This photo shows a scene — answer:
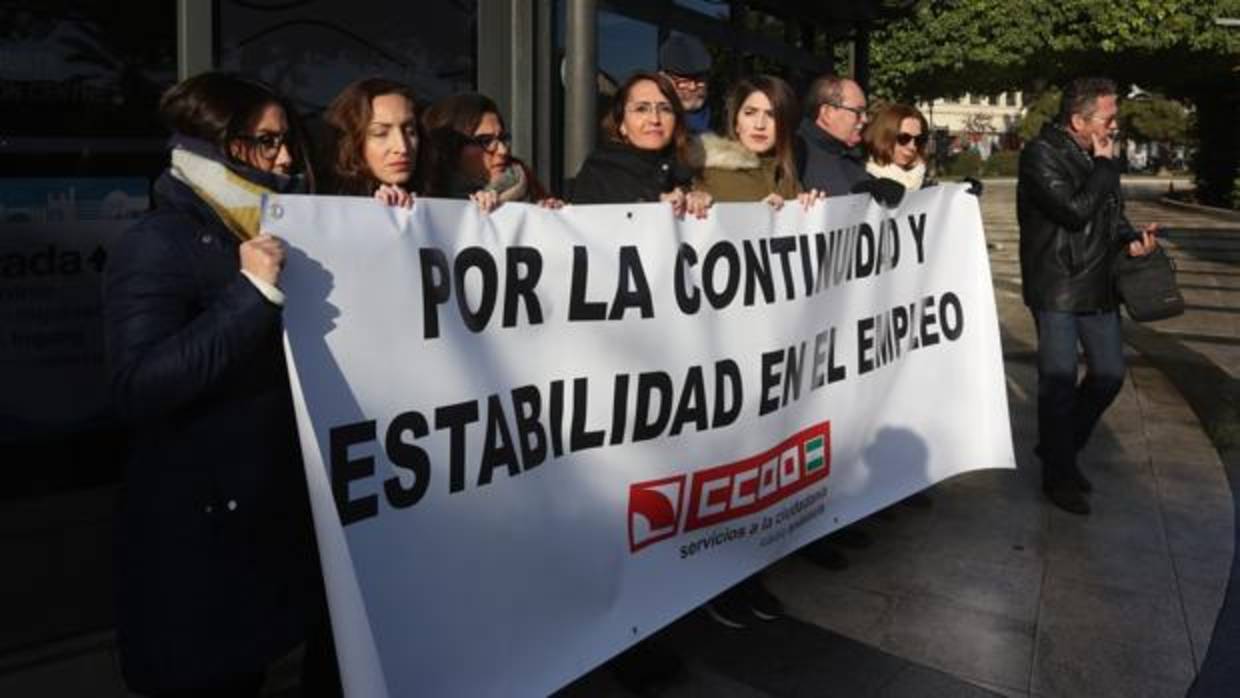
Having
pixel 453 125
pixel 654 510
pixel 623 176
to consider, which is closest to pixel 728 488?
pixel 654 510

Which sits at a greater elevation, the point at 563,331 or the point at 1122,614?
the point at 563,331

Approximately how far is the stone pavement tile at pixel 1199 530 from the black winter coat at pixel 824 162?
1887 millimetres

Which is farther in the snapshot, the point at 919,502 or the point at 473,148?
the point at 919,502

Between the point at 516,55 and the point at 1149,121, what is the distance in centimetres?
7135

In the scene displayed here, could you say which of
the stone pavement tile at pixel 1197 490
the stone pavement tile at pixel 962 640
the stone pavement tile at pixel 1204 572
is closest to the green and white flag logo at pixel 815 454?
the stone pavement tile at pixel 962 640

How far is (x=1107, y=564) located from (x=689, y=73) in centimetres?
232

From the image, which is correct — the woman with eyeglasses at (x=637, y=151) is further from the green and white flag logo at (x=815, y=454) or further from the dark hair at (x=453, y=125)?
the green and white flag logo at (x=815, y=454)

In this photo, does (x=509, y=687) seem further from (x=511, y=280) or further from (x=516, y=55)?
(x=516, y=55)

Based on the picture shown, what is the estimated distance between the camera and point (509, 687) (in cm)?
220

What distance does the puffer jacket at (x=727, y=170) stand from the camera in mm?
3113

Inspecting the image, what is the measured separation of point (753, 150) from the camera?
320cm

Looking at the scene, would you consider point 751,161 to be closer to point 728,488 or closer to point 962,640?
point 728,488

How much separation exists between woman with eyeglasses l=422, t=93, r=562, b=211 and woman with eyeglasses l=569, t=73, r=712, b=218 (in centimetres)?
23

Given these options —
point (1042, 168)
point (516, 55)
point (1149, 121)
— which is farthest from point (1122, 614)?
point (1149, 121)
